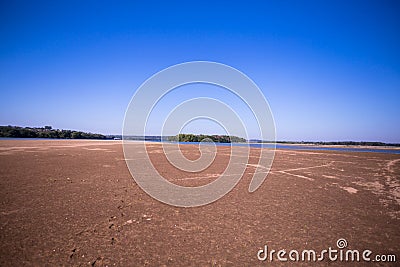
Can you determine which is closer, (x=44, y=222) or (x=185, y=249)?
(x=185, y=249)

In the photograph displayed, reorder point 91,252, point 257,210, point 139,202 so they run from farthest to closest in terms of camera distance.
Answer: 1. point 139,202
2. point 257,210
3. point 91,252

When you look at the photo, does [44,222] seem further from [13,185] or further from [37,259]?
[13,185]

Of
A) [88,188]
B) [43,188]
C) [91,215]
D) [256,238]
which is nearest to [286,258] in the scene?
[256,238]

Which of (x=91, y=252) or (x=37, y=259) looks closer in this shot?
(x=37, y=259)

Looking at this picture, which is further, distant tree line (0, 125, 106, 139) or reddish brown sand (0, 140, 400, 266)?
distant tree line (0, 125, 106, 139)

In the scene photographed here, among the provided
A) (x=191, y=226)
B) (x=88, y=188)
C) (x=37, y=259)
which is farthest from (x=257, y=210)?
(x=88, y=188)

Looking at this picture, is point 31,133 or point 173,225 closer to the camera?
point 173,225

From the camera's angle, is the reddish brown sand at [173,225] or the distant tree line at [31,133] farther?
the distant tree line at [31,133]

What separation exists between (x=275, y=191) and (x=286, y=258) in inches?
235

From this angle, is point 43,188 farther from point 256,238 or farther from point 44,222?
point 256,238

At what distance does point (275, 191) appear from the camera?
10.0m

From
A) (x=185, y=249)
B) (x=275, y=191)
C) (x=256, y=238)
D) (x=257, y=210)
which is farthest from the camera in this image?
(x=275, y=191)

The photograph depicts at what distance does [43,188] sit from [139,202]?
4.85m

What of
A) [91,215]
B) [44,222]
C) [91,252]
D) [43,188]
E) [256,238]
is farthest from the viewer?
[43,188]
